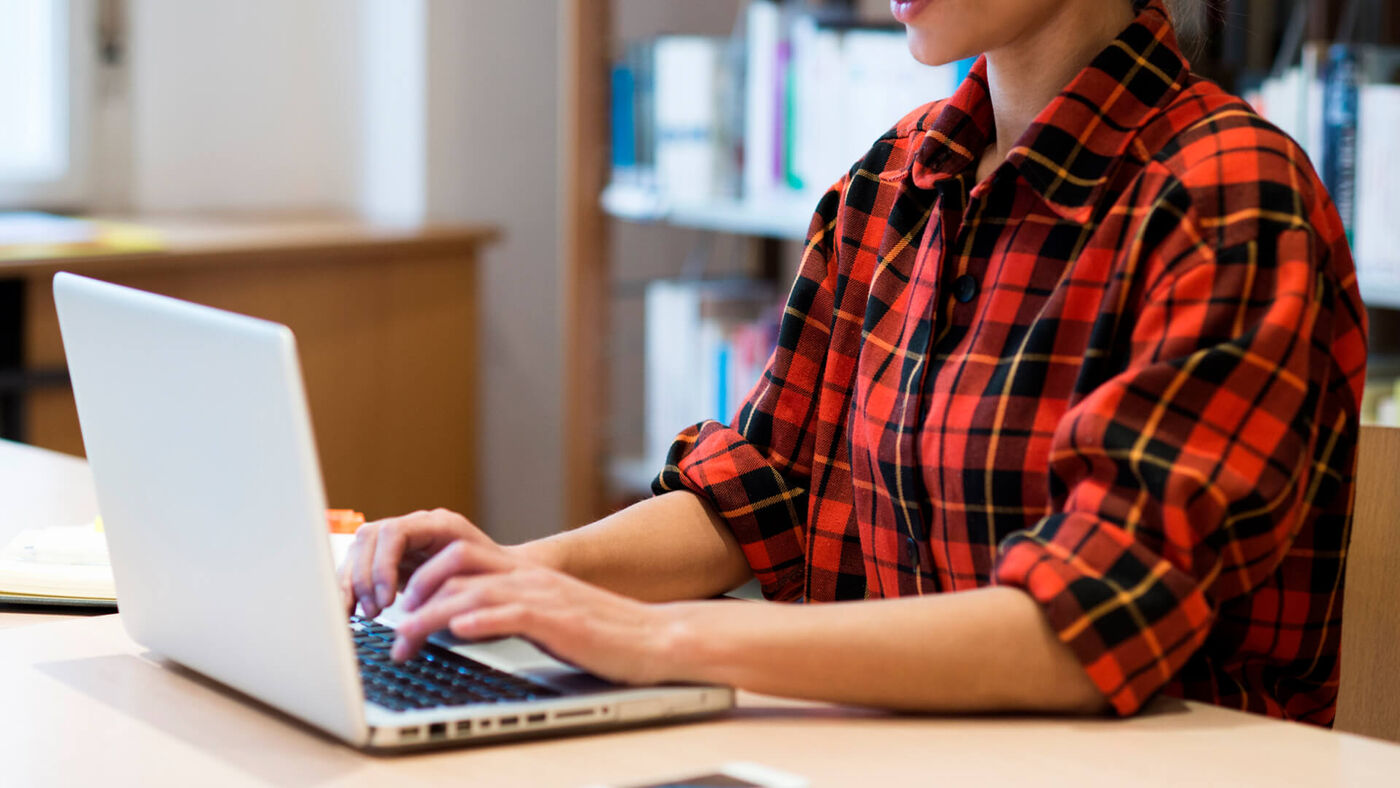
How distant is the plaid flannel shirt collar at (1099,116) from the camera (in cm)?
99

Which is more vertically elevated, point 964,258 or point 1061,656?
point 964,258

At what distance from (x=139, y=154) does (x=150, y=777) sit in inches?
101

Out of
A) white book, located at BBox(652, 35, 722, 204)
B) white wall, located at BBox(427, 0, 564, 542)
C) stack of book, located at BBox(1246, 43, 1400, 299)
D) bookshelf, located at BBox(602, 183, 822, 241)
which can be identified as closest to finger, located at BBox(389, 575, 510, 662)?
stack of book, located at BBox(1246, 43, 1400, 299)

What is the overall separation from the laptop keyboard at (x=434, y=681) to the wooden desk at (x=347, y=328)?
1808 mm

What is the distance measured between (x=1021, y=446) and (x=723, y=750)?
29 cm

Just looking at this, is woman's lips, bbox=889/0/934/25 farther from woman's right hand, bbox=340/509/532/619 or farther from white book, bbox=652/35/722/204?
white book, bbox=652/35/722/204

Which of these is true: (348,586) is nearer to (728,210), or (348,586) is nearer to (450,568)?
(450,568)

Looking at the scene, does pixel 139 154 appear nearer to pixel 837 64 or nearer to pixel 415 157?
pixel 415 157

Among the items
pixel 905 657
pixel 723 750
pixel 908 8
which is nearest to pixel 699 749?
pixel 723 750

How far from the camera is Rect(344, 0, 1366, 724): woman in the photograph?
0.85 m

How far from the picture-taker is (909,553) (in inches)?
42.9

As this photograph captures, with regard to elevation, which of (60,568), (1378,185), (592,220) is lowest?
(60,568)

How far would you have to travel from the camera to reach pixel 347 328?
9.53 ft

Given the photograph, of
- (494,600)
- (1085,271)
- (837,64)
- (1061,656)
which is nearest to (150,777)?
(494,600)
